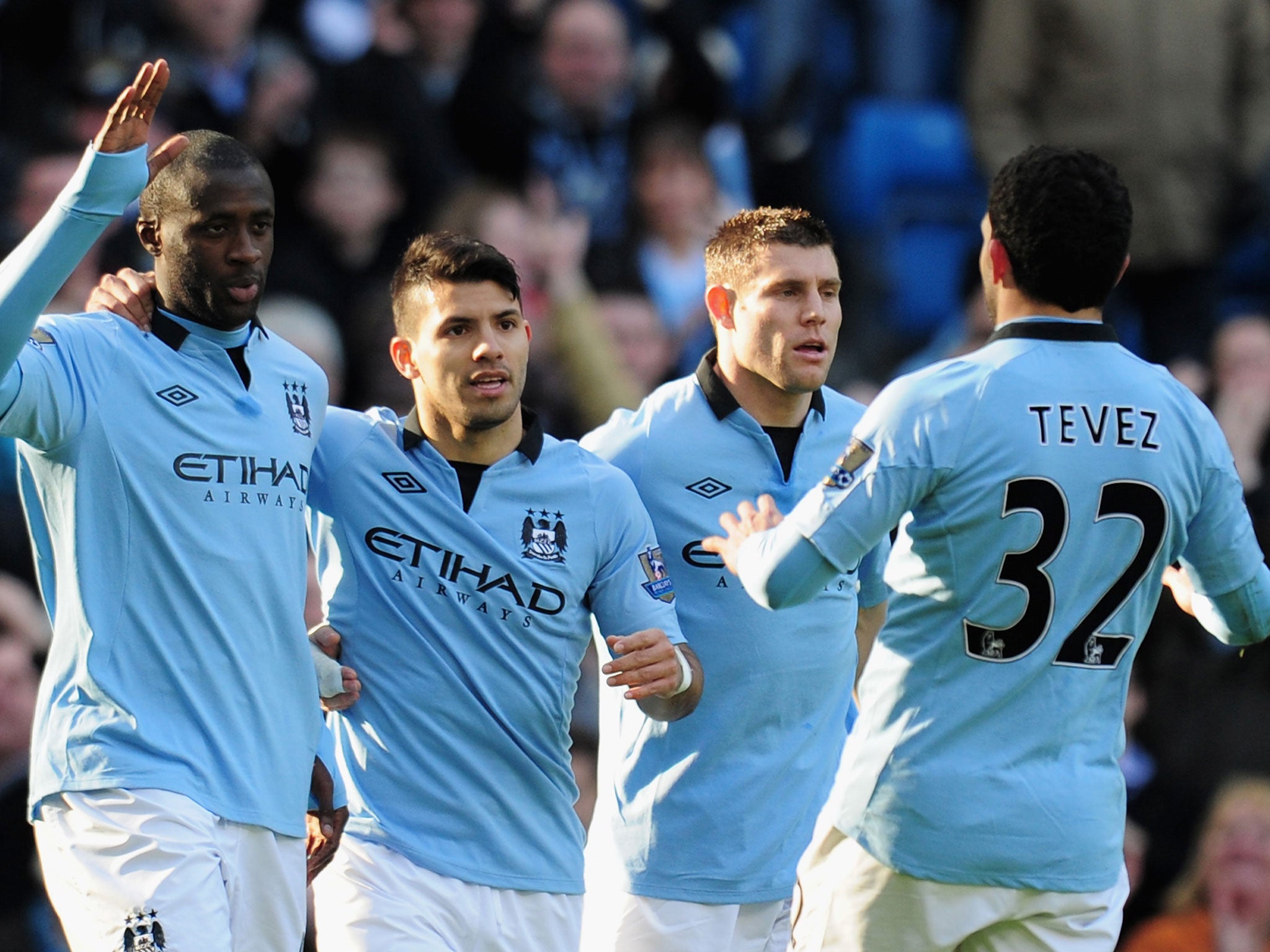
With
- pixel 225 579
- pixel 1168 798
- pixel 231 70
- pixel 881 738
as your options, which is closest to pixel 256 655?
pixel 225 579

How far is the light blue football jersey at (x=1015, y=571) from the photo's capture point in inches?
162

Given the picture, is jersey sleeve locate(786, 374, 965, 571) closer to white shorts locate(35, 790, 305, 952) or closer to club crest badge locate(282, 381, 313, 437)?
club crest badge locate(282, 381, 313, 437)

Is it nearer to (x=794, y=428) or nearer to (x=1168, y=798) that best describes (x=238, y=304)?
(x=794, y=428)

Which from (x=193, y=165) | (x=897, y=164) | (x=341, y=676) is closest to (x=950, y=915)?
(x=341, y=676)

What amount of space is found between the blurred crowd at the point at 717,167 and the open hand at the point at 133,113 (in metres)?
4.06

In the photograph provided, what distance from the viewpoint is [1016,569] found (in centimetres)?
411

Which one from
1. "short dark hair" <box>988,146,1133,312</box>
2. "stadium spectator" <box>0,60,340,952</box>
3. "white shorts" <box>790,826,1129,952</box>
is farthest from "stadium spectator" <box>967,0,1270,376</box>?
"stadium spectator" <box>0,60,340,952</box>

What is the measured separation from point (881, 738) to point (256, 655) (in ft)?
4.75

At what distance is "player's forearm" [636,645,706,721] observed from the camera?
4.81 metres

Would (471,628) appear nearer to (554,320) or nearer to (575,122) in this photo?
(554,320)

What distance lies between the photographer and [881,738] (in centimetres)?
426

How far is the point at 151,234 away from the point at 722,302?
1.73 metres

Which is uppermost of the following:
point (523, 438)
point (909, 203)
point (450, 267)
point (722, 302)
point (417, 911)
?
point (909, 203)

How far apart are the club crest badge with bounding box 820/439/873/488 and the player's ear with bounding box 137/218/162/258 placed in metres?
1.74
